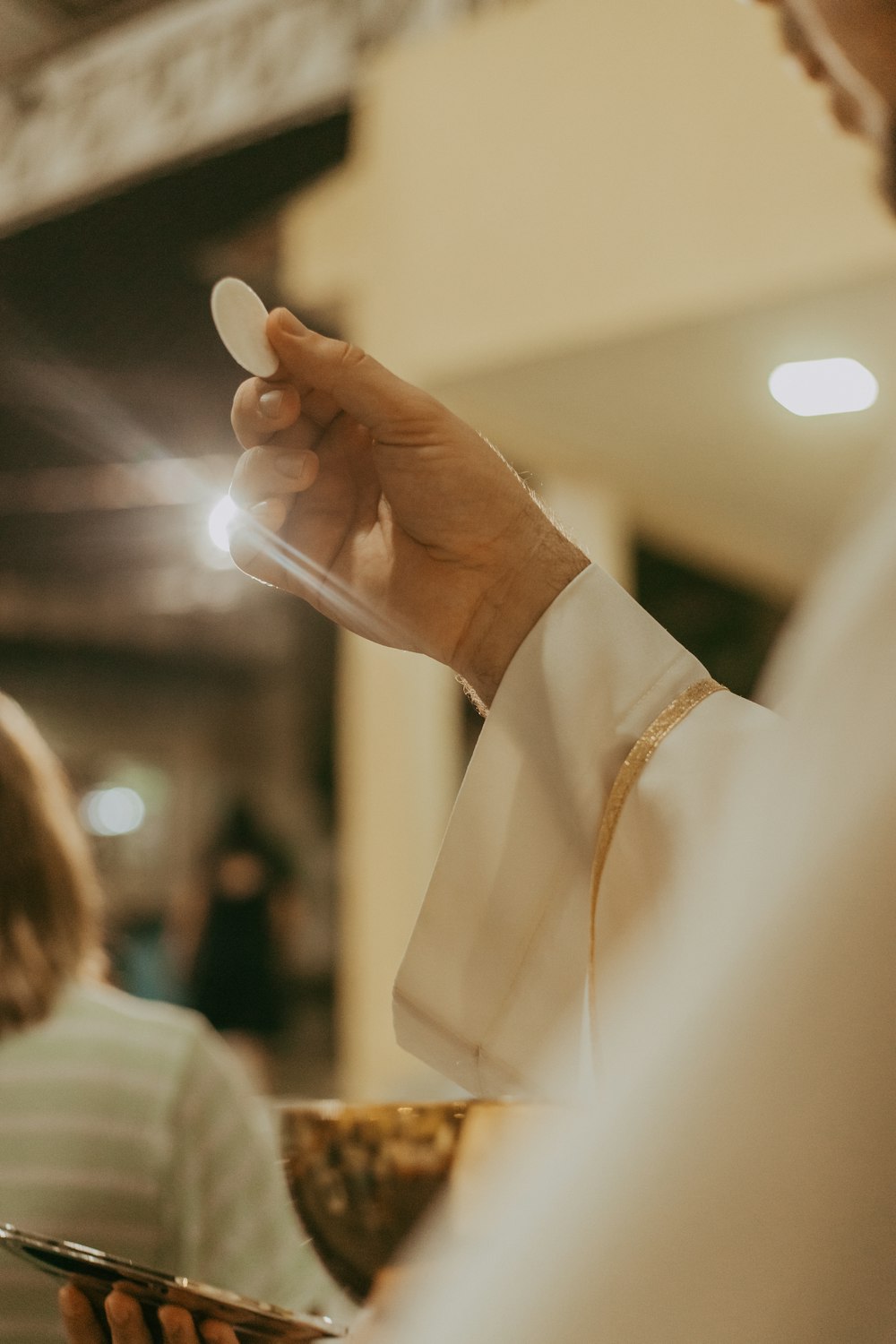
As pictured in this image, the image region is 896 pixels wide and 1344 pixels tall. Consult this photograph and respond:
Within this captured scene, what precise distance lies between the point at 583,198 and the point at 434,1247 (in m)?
2.04

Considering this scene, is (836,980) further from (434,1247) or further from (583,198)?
(583,198)

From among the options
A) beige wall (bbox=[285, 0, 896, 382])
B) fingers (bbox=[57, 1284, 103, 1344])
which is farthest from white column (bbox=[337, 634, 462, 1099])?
fingers (bbox=[57, 1284, 103, 1344])

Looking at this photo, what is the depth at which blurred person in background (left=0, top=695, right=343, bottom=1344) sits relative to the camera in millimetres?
996

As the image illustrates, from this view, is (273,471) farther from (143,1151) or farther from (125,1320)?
(143,1151)

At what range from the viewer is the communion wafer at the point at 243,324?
581 mm

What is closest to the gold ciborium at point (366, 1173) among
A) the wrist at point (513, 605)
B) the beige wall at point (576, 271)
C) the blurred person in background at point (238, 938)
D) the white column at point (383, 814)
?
the wrist at point (513, 605)

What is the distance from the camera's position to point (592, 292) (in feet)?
7.14

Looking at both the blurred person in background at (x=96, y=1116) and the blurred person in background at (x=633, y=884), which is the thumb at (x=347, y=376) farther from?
the blurred person in background at (x=96, y=1116)

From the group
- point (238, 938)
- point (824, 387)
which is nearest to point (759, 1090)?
point (824, 387)

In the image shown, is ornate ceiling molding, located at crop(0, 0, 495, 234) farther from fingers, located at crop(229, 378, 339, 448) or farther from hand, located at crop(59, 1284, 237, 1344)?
hand, located at crop(59, 1284, 237, 1344)

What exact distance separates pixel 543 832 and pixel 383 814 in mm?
1925

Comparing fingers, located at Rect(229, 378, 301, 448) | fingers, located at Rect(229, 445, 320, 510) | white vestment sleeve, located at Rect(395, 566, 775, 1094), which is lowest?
white vestment sleeve, located at Rect(395, 566, 775, 1094)

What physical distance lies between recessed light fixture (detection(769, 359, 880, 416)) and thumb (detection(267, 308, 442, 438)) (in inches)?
70.5

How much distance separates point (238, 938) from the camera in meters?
3.65
